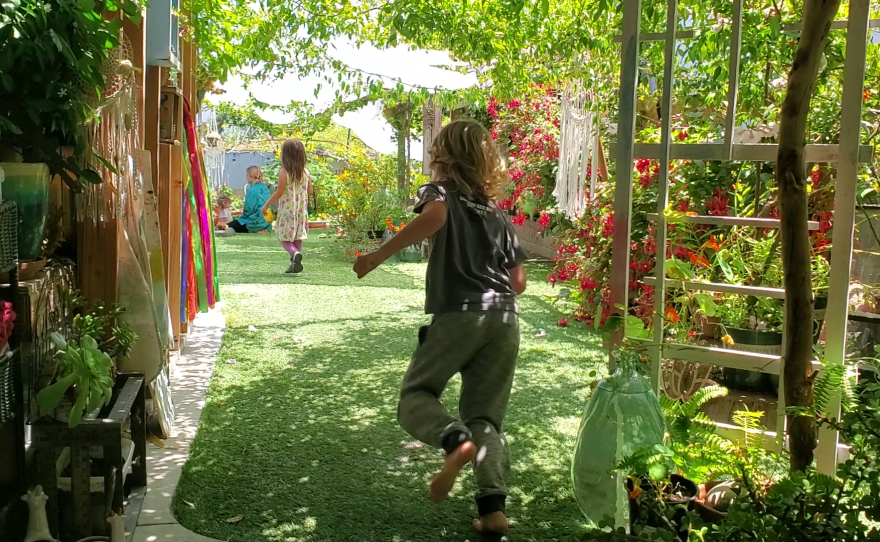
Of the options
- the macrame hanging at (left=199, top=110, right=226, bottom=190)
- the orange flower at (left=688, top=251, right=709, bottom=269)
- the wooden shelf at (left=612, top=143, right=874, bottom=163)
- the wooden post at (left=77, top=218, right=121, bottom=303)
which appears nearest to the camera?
the wooden shelf at (left=612, top=143, right=874, bottom=163)

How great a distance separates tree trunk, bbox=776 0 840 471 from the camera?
2.06 m

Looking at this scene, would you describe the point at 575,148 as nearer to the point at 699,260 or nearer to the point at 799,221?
the point at 699,260

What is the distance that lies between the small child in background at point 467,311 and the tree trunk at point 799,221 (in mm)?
954

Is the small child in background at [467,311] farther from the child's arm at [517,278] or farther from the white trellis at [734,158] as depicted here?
the white trellis at [734,158]

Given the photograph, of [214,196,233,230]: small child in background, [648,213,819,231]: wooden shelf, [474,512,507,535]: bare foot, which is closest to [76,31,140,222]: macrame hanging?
[474,512,507,535]: bare foot

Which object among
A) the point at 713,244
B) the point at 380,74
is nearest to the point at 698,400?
the point at 713,244

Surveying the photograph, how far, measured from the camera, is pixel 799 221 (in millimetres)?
2127

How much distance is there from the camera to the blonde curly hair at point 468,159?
9.55ft

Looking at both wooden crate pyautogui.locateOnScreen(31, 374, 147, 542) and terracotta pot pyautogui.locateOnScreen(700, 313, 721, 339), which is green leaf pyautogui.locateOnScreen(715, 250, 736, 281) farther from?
wooden crate pyautogui.locateOnScreen(31, 374, 147, 542)

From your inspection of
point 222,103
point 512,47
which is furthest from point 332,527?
point 222,103

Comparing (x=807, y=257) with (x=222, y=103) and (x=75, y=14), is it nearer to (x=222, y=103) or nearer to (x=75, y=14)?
(x=75, y=14)

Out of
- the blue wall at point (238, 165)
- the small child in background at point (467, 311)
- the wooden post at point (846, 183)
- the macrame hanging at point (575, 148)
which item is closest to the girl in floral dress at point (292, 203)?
the macrame hanging at point (575, 148)

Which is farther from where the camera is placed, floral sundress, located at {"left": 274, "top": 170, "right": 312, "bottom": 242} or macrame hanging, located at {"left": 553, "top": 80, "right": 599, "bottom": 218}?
floral sundress, located at {"left": 274, "top": 170, "right": 312, "bottom": 242}

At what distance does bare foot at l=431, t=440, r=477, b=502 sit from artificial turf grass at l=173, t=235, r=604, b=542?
0.22 metres
